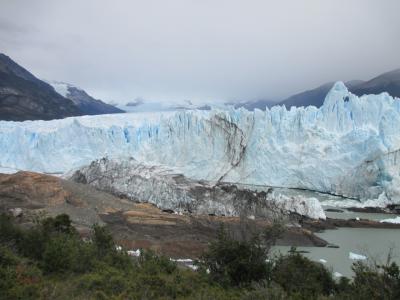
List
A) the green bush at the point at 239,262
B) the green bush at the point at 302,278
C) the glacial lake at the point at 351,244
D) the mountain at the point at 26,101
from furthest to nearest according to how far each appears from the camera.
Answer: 1. the mountain at the point at 26,101
2. the glacial lake at the point at 351,244
3. the green bush at the point at 239,262
4. the green bush at the point at 302,278

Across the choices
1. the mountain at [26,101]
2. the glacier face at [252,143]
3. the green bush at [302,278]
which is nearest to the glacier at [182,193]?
the glacier face at [252,143]

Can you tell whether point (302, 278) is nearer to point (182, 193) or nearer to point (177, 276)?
point (177, 276)

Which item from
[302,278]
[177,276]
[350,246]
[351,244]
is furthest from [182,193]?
[302,278]

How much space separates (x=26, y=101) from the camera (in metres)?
68.1

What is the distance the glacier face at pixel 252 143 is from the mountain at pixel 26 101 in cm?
2143

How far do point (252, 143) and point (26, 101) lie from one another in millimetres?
40127

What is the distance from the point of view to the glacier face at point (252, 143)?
117 feet

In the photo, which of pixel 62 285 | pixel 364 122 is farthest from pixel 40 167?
pixel 62 285

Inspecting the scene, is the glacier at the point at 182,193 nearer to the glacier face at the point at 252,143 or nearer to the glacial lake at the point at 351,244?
the glacial lake at the point at 351,244

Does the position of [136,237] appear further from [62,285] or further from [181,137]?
[181,137]

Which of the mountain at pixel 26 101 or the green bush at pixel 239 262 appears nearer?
the green bush at pixel 239 262

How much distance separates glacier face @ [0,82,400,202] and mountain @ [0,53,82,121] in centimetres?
2143

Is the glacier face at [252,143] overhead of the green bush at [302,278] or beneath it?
overhead

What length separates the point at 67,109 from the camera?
76.8m
